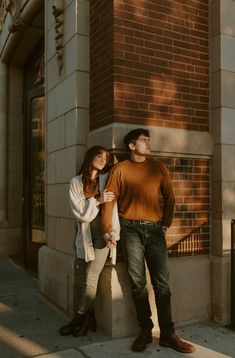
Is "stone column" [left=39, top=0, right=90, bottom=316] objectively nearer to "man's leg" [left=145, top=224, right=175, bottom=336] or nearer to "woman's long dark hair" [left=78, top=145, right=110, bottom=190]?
"woman's long dark hair" [left=78, top=145, right=110, bottom=190]

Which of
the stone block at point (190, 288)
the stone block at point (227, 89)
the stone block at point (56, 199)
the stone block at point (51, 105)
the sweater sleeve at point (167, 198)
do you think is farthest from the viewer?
the stone block at point (51, 105)

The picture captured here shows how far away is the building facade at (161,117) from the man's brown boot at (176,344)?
0.41 meters

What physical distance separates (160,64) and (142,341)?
2.94m

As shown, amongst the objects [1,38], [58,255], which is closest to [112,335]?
[58,255]

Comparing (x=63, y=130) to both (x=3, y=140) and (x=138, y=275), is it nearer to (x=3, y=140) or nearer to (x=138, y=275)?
(x=138, y=275)

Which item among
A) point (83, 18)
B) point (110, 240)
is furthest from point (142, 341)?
point (83, 18)

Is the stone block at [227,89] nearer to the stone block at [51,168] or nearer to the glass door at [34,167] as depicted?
the stone block at [51,168]

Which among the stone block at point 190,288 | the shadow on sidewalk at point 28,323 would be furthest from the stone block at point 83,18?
the shadow on sidewalk at point 28,323

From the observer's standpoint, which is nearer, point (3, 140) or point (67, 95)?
point (67, 95)

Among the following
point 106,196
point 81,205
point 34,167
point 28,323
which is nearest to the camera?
point 106,196

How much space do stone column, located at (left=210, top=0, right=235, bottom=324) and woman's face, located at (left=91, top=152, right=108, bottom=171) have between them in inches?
57.3

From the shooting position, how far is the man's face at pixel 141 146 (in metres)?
3.97

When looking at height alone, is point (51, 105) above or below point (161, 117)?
above

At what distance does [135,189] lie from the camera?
397cm
